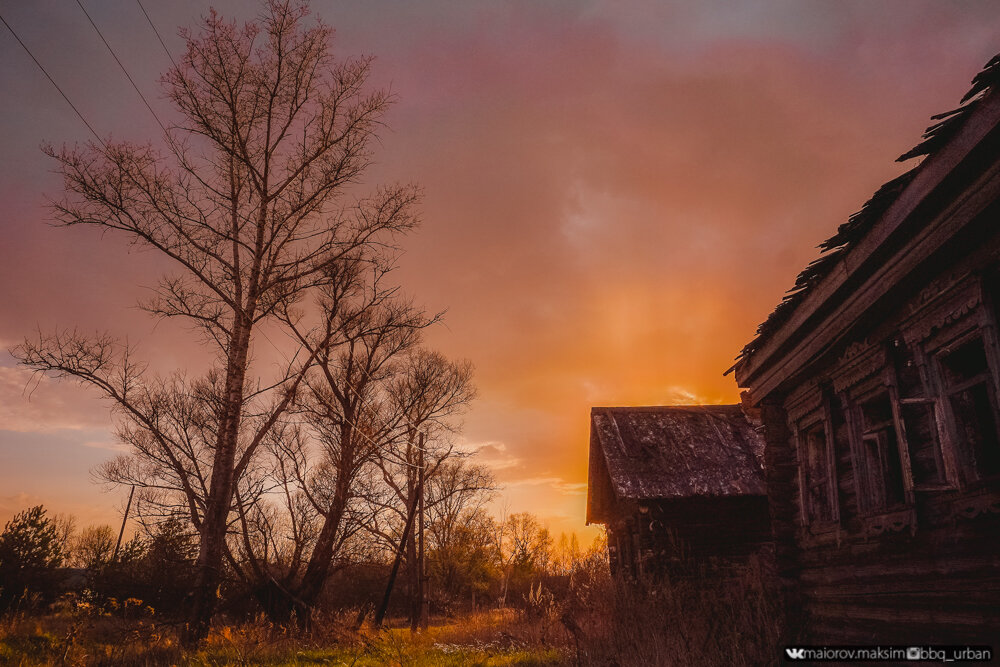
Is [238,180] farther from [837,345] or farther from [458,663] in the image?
[837,345]

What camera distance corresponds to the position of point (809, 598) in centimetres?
653

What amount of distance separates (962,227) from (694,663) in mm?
4711

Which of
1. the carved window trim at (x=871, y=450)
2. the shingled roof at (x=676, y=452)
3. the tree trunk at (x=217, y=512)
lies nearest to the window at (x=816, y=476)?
the carved window trim at (x=871, y=450)

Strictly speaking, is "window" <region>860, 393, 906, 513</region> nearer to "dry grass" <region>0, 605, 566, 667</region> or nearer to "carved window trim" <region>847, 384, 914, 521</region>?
"carved window trim" <region>847, 384, 914, 521</region>

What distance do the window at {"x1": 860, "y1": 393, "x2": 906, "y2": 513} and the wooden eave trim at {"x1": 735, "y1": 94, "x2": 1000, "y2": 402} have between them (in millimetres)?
863

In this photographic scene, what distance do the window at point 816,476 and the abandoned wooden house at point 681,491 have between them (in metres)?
5.12

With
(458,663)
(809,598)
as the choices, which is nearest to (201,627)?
(458,663)

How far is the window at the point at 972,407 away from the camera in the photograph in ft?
13.6

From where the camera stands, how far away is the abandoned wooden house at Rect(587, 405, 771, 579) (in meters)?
12.5

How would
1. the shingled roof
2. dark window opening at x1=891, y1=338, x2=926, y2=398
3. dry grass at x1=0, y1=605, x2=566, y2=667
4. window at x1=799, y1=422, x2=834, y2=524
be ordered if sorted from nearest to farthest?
dark window opening at x1=891, y1=338, x2=926, y2=398
window at x1=799, y1=422, x2=834, y2=524
dry grass at x1=0, y1=605, x2=566, y2=667
the shingled roof

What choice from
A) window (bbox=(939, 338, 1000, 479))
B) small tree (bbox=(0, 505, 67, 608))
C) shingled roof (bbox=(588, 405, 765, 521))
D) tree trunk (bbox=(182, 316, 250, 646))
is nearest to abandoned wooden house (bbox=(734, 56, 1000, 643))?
window (bbox=(939, 338, 1000, 479))

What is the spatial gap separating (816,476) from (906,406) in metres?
1.96

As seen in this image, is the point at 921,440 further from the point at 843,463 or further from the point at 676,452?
the point at 676,452

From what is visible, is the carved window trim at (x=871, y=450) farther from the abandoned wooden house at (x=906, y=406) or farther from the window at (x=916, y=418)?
the window at (x=916, y=418)
